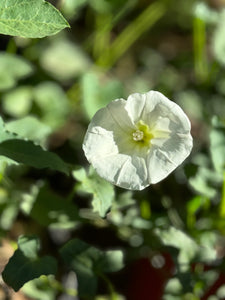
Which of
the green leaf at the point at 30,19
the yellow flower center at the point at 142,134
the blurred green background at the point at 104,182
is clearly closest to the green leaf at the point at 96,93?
the blurred green background at the point at 104,182

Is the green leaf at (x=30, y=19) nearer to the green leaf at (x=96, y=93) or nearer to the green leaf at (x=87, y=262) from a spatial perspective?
the green leaf at (x=87, y=262)

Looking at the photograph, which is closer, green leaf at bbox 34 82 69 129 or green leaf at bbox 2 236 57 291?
green leaf at bbox 2 236 57 291

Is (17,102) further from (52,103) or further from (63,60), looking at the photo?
(63,60)

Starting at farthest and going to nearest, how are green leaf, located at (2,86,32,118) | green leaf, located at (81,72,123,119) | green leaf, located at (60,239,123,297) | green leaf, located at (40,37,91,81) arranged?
green leaf, located at (40,37,91,81)
green leaf, located at (2,86,32,118)
green leaf, located at (81,72,123,119)
green leaf, located at (60,239,123,297)

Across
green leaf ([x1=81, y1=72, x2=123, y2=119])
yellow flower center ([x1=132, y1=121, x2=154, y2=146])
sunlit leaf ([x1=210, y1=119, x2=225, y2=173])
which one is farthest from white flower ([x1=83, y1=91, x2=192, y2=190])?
green leaf ([x1=81, y1=72, x2=123, y2=119])

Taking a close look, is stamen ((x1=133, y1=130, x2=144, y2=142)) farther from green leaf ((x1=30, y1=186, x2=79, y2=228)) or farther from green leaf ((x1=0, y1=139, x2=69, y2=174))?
green leaf ((x1=30, y1=186, x2=79, y2=228))

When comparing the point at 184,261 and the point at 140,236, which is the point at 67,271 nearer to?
the point at 140,236
